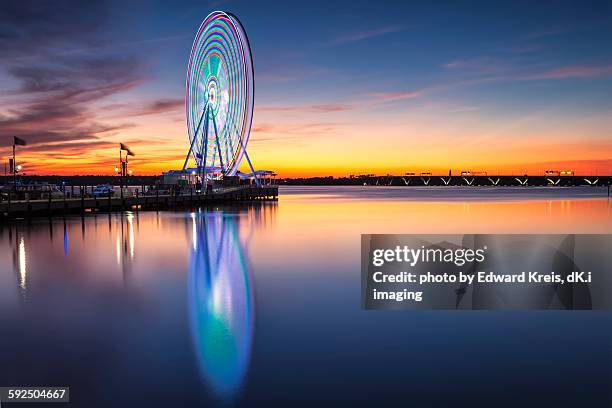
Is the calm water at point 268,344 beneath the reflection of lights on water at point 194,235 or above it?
above

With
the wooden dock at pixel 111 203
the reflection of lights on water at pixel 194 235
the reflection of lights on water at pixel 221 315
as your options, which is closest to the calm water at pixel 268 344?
the reflection of lights on water at pixel 221 315

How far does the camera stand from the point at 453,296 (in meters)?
13.2

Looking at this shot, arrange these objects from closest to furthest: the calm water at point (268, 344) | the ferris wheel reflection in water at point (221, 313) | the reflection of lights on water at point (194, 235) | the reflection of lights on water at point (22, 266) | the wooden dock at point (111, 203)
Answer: the calm water at point (268, 344) → the ferris wheel reflection in water at point (221, 313) → the reflection of lights on water at point (22, 266) → the reflection of lights on water at point (194, 235) → the wooden dock at point (111, 203)

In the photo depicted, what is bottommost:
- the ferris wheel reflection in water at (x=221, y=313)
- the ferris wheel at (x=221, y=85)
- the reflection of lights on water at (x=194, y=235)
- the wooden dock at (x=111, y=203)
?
the reflection of lights on water at (x=194, y=235)

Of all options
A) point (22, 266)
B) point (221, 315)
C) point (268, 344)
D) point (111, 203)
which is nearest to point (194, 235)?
point (22, 266)

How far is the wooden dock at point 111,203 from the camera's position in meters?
37.6

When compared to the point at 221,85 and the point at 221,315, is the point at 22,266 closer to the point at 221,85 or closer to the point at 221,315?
the point at 221,315

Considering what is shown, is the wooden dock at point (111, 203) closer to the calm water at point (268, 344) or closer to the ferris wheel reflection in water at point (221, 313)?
the ferris wheel reflection in water at point (221, 313)

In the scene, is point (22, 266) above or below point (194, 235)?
above

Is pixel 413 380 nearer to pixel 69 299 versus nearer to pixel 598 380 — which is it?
pixel 598 380

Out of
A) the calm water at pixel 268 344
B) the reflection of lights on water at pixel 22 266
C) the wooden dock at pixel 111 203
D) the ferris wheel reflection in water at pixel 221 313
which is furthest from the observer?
the wooden dock at pixel 111 203

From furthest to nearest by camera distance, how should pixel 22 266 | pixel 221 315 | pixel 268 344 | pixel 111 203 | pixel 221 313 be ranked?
1. pixel 111 203
2. pixel 22 266
3. pixel 221 313
4. pixel 221 315
5. pixel 268 344

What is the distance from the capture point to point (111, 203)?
4759 centimetres

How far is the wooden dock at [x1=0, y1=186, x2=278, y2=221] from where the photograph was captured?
1480 inches
